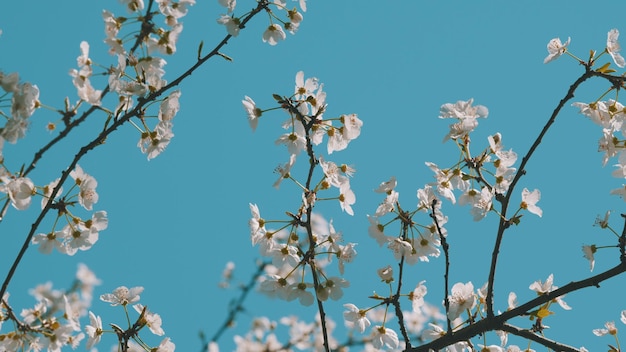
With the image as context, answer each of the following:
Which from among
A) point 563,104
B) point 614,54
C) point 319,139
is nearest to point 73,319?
point 319,139

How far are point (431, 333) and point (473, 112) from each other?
111 centimetres

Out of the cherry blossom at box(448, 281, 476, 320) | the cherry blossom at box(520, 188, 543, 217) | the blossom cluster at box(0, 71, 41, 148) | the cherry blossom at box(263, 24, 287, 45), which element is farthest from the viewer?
the cherry blossom at box(263, 24, 287, 45)

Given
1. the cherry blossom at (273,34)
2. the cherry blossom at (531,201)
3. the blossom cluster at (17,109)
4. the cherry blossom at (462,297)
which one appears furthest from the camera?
the cherry blossom at (273,34)

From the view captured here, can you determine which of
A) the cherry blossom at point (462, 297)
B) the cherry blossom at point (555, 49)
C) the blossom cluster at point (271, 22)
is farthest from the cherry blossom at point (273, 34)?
the cherry blossom at point (462, 297)

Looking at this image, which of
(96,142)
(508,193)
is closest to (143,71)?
(96,142)

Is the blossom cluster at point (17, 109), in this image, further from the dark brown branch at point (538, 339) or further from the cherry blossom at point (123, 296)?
the dark brown branch at point (538, 339)

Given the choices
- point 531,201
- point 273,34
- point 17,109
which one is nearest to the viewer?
point 17,109

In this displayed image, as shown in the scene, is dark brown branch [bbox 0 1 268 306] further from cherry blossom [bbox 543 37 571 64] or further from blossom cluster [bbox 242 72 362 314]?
cherry blossom [bbox 543 37 571 64]

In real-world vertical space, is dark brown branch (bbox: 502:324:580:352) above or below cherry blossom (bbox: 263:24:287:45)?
below

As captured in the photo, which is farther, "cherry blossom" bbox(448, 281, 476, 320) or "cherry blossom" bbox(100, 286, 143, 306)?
"cherry blossom" bbox(100, 286, 143, 306)

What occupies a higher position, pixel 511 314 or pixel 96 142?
pixel 96 142

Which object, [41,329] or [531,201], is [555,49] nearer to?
[531,201]

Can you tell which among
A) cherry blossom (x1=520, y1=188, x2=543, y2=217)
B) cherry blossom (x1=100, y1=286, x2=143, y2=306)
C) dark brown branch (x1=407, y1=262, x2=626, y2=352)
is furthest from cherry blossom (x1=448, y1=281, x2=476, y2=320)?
cherry blossom (x1=100, y1=286, x2=143, y2=306)

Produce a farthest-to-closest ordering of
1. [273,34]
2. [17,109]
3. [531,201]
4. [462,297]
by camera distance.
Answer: [273,34], [531,201], [462,297], [17,109]
